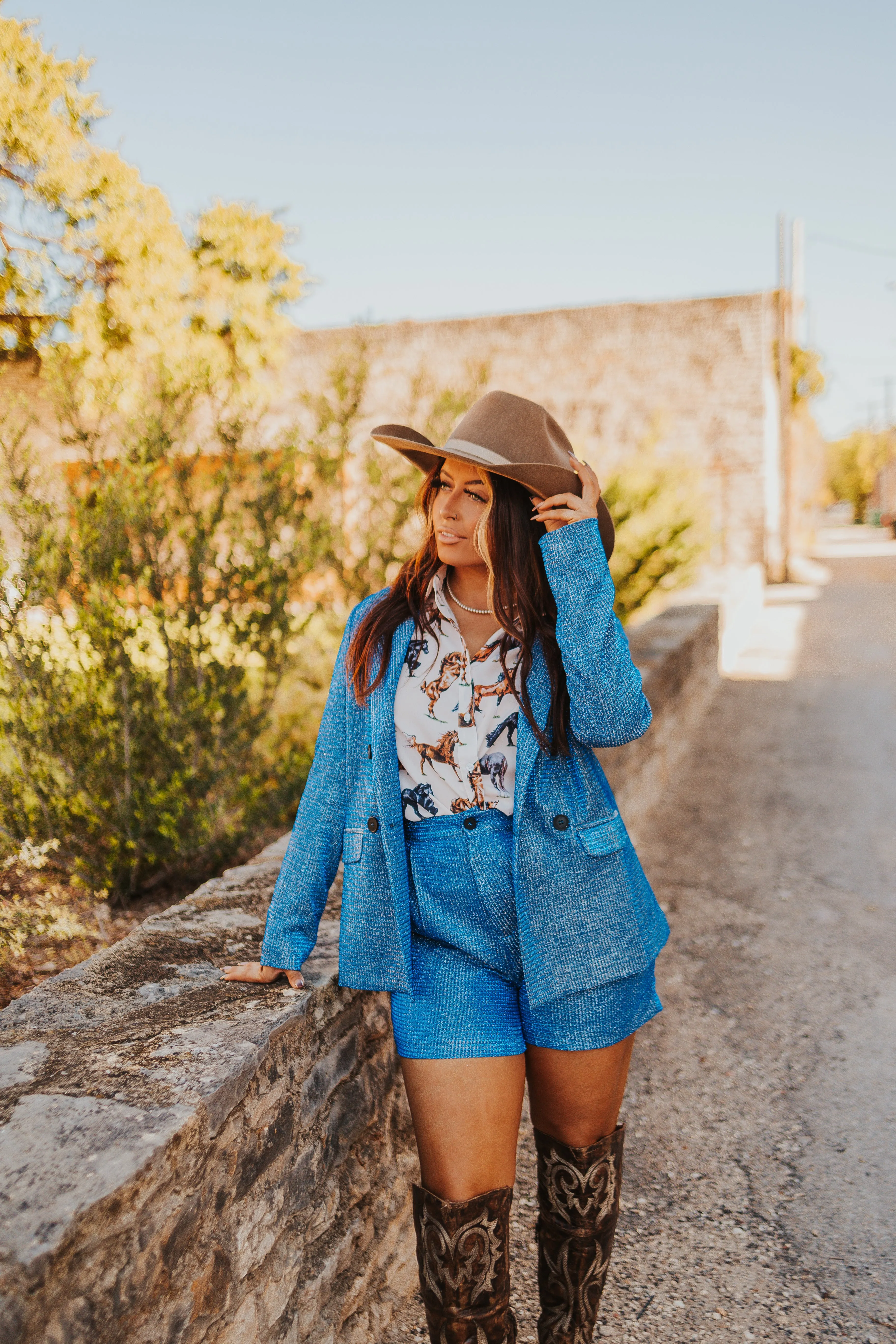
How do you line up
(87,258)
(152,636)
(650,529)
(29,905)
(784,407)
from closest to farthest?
(29,905) < (152,636) < (87,258) < (650,529) < (784,407)

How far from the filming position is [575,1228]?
1757 millimetres

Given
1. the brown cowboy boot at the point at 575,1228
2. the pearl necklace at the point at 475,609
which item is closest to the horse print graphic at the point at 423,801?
the pearl necklace at the point at 475,609

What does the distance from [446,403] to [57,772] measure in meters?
4.02

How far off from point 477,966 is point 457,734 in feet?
1.34

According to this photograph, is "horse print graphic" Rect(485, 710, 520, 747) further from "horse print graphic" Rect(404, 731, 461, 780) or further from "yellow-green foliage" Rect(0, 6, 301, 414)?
"yellow-green foliage" Rect(0, 6, 301, 414)

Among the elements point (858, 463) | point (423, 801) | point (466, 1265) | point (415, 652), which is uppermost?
point (415, 652)

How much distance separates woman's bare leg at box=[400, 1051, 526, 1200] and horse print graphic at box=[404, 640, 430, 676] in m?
0.69

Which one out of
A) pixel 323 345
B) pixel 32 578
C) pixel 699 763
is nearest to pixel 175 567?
pixel 32 578

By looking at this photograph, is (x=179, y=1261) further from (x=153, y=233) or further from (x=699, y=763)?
(x=153, y=233)

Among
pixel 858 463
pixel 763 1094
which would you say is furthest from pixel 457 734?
pixel 858 463

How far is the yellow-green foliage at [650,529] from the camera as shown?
10.8m

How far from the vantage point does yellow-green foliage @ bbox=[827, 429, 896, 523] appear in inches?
2970

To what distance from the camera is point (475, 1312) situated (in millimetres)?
1604

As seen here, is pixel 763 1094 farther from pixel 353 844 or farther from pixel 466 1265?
pixel 353 844
